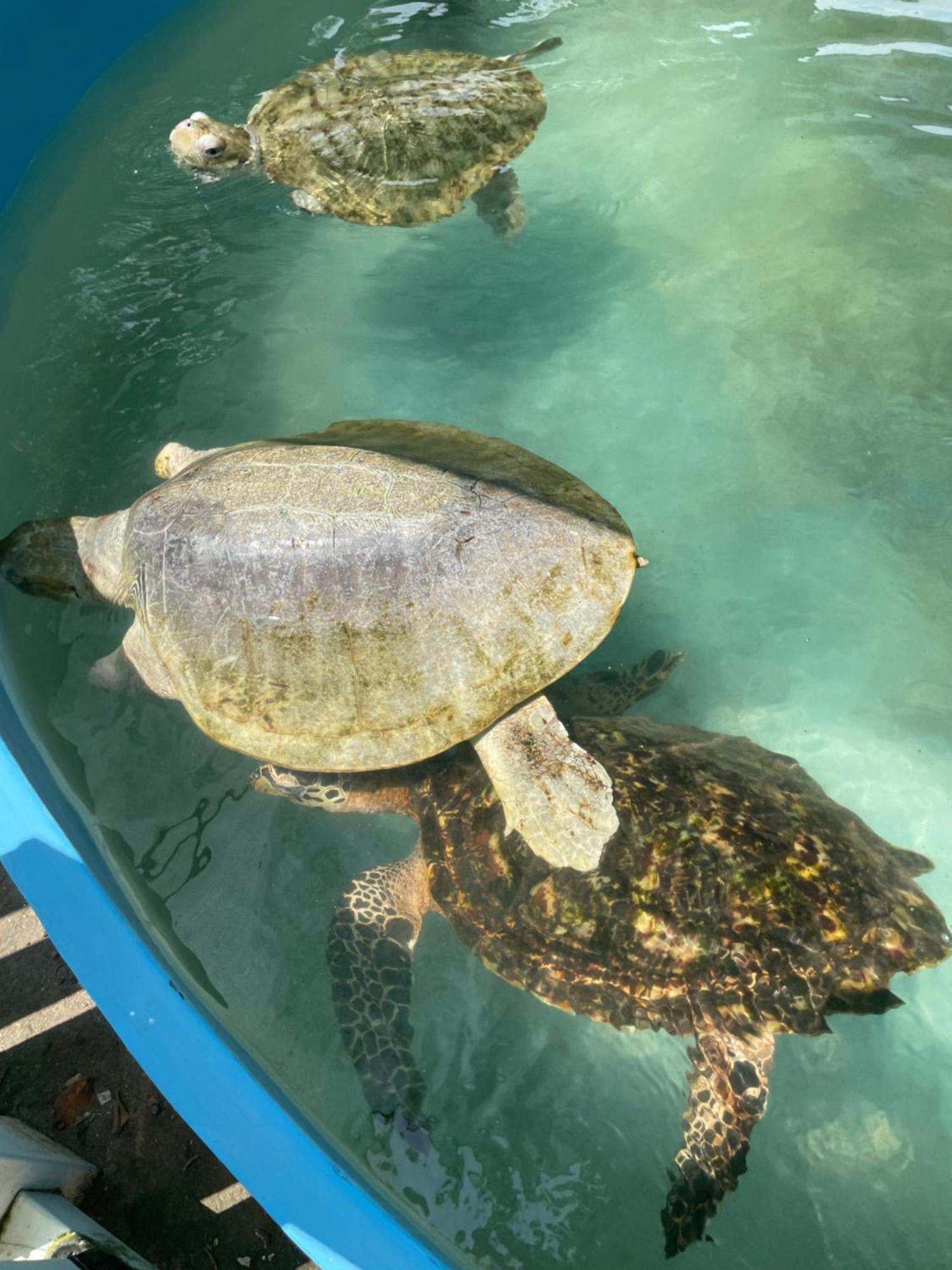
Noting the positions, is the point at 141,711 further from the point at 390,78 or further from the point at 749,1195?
the point at 390,78

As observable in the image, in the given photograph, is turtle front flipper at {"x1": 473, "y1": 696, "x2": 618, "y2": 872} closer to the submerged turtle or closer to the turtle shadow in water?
the turtle shadow in water

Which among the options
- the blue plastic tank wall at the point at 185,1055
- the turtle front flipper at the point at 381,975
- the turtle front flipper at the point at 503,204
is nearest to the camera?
the blue plastic tank wall at the point at 185,1055

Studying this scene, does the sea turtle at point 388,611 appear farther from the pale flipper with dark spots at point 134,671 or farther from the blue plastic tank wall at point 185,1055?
the blue plastic tank wall at point 185,1055

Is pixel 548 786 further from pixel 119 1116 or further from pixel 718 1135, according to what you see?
pixel 119 1116

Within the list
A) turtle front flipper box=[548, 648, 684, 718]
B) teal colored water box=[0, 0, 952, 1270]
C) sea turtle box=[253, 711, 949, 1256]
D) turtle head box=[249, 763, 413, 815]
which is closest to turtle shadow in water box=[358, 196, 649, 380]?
teal colored water box=[0, 0, 952, 1270]

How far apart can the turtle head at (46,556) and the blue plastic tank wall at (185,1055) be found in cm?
81

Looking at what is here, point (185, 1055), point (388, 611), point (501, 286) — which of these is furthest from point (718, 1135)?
point (501, 286)

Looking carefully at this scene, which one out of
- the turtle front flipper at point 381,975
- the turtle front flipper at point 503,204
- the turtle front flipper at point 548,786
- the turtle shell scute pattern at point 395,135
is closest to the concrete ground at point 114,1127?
the turtle front flipper at point 381,975

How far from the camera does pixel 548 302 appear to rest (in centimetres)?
475

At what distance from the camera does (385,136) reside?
430 centimetres

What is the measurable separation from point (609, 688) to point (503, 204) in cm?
309

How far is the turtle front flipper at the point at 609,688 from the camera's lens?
3.52 meters

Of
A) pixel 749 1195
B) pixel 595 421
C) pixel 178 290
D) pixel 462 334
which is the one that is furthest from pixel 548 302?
pixel 749 1195

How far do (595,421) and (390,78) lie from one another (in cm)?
220
